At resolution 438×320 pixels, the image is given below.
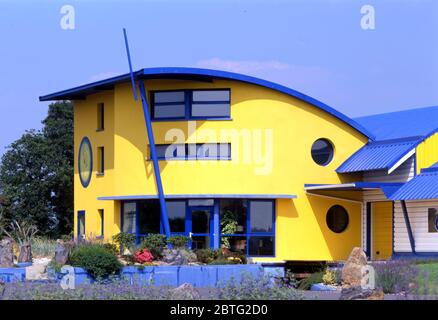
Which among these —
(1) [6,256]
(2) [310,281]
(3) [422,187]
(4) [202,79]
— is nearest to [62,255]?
(1) [6,256]

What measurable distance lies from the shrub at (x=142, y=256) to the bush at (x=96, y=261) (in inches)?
59.4

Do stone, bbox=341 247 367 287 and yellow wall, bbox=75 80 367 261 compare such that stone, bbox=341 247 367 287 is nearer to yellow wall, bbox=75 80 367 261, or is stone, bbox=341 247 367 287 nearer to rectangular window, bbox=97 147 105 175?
yellow wall, bbox=75 80 367 261

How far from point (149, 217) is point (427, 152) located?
9.79m

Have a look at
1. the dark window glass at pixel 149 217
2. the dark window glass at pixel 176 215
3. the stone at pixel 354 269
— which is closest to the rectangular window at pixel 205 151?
the dark window glass at pixel 176 215

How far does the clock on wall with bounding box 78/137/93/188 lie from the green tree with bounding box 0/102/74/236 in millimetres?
9728

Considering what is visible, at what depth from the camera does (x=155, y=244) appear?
100 ft

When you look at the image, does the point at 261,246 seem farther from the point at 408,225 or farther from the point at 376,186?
the point at 408,225

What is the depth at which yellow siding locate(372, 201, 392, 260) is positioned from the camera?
111 feet

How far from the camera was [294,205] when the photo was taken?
3406 cm

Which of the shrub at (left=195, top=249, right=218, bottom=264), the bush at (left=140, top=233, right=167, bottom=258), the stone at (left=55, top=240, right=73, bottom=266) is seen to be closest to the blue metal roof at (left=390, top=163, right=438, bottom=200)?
the shrub at (left=195, top=249, right=218, bottom=264)

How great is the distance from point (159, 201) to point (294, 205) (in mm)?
4679

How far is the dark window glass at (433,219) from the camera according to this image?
31.3 meters
